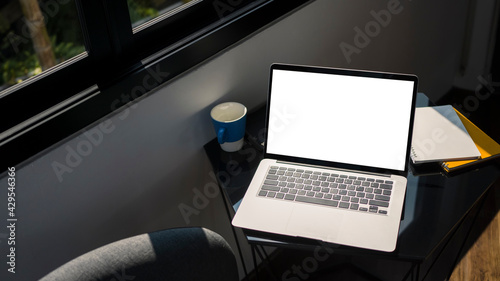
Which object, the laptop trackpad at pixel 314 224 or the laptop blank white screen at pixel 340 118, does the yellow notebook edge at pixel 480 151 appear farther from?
the laptop trackpad at pixel 314 224

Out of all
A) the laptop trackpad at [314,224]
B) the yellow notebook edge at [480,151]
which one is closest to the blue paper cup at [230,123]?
the laptop trackpad at [314,224]

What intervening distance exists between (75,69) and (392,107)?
765 millimetres

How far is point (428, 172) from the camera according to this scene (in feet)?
4.33

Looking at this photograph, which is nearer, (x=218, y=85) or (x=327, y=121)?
(x=327, y=121)

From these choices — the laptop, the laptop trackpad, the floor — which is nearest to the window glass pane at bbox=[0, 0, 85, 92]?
the laptop

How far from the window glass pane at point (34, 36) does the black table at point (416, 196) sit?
1.52 feet

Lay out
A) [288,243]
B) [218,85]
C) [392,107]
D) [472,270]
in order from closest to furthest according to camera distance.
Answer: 1. [288,243]
2. [392,107]
3. [218,85]
4. [472,270]

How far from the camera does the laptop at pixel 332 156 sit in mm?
1174

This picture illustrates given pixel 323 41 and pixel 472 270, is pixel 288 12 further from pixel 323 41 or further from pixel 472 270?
pixel 472 270

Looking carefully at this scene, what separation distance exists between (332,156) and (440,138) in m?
0.31

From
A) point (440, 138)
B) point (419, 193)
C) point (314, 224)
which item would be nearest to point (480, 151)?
point (440, 138)

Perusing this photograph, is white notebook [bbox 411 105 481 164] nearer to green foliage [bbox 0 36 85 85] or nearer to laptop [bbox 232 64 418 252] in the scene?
laptop [bbox 232 64 418 252]

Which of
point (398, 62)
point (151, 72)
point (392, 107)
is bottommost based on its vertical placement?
point (398, 62)

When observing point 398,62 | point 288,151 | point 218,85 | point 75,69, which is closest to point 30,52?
point 75,69
